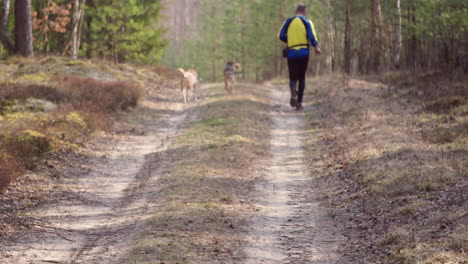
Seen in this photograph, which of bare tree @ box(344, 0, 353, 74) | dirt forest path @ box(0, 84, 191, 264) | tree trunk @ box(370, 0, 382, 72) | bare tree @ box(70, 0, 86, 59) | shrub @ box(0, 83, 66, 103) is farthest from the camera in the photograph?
bare tree @ box(344, 0, 353, 74)

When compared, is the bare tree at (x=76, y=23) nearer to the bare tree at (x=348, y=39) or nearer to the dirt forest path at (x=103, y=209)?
the bare tree at (x=348, y=39)

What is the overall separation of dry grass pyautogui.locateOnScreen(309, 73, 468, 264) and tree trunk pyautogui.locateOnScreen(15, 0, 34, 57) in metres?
13.1

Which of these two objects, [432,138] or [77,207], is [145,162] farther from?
[432,138]

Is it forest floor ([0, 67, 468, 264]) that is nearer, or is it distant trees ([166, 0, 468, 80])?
forest floor ([0, 67, 468, 264])

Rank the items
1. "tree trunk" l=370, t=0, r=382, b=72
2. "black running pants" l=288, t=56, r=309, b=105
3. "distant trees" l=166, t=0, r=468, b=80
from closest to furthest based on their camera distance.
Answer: "black running pants" l=288, t=56, r=309, b=105
"distant trees" l=166, t=0, r=468, b=80
"tree trunk" l=370, t=0, r=382, b=72

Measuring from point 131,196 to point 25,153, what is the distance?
2.73 meters

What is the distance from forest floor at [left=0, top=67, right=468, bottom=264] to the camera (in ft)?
21.6

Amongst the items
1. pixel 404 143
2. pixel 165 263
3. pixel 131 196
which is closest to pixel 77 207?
pixel 131 196

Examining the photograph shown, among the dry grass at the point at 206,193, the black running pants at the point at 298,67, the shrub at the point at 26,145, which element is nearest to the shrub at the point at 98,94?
the dry grass at the point at 206,193

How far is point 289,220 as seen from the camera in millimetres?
7977

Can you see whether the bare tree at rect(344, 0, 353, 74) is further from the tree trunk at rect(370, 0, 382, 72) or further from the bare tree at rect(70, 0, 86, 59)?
the bare tree at rect(70, 0, 86, 59)

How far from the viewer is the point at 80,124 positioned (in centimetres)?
1432

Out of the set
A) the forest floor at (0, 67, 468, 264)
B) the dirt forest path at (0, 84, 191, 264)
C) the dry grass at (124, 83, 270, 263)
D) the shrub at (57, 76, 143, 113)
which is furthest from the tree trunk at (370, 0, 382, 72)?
the dirt forest path at (0, 84, 191, 264)

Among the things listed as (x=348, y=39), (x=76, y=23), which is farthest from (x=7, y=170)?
(x=348, y=39)
